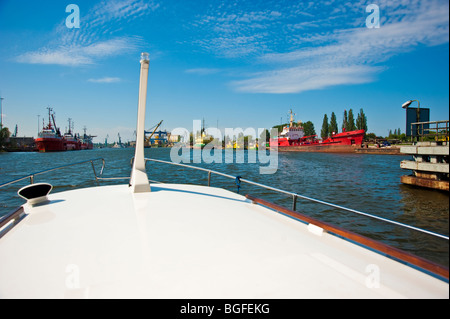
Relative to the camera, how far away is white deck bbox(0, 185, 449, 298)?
1453 millimetres

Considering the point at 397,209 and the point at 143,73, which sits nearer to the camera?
the point at 143,73

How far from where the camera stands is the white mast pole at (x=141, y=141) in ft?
13.0

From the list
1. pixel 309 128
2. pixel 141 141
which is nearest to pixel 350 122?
pixel 309 128

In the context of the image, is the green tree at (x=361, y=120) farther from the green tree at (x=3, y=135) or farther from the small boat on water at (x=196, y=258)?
the green tree at (x=3, y=135)

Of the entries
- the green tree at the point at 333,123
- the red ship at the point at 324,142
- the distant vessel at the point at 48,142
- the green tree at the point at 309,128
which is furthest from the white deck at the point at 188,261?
the green tree at the point at 309,128

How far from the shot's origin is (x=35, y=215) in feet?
9.93

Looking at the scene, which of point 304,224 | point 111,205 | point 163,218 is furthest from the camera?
point 111,205

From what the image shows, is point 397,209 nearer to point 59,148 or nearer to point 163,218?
point 163,218

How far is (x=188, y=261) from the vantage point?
1.81m

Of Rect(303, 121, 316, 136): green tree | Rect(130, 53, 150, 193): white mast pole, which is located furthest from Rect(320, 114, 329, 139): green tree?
Rect(130, 53, 150, 193): white mast pole

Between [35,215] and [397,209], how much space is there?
1106 centimetres

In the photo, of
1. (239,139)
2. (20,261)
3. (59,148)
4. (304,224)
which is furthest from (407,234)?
(239,139)

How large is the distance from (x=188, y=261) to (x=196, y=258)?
2.9 inches
